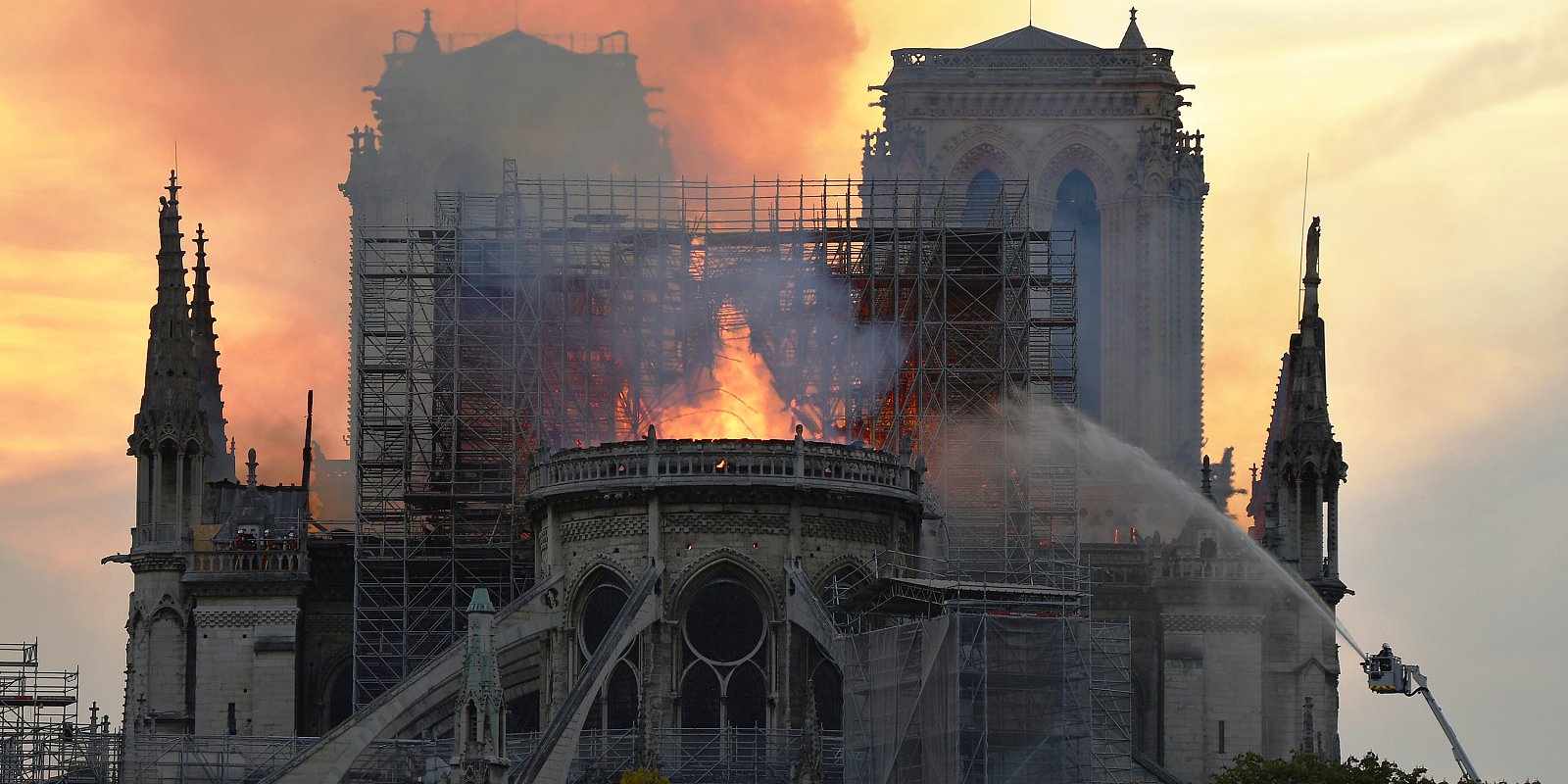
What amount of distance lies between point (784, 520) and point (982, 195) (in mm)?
36195

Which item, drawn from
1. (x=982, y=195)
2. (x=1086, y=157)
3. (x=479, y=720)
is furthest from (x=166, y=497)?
(x=1086, y=157)

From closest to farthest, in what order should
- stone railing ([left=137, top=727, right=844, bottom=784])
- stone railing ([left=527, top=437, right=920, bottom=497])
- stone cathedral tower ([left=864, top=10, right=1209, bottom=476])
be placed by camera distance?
stone railing ([left=137, top=727, right=844, bottom=784]) < stone railing ([left=527, top=437, right=920, bottom=497]) < stone cathedral tower ([left=864, top=10, right=1209, bottom=476])

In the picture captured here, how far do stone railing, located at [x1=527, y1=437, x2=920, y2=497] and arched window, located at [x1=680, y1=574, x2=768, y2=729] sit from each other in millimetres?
2889

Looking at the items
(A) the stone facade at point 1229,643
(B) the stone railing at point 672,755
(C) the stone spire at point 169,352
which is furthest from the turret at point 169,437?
(A) the stone facade at point 1229,643

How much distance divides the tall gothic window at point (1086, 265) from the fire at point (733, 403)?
25.3 meters

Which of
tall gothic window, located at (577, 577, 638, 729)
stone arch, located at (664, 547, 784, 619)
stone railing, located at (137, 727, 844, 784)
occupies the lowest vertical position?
stone railing, located at (137, 727, 844, 784)

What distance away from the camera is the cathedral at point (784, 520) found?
96.8 meters

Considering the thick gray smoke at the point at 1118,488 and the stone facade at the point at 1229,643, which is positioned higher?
the thick gray smoke at the point at 1118,488

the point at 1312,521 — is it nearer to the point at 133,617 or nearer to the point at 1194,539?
the point at 1194,539

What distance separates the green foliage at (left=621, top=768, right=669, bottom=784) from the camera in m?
92.6

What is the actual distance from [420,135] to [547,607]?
49488 mm

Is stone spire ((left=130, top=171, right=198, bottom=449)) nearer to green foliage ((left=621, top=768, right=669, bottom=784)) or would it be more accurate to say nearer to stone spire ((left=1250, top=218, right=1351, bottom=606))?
green foliage ((left=621, top=768, right=669, bottom=784))

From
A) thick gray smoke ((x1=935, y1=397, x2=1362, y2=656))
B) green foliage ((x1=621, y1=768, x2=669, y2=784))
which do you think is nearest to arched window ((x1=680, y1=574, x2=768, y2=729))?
green foliage ((x1=621, y1=768, x2=669, y2=784))

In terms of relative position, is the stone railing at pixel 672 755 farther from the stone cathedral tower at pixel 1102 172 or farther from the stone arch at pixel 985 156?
the stone arch at pixel 985 156
